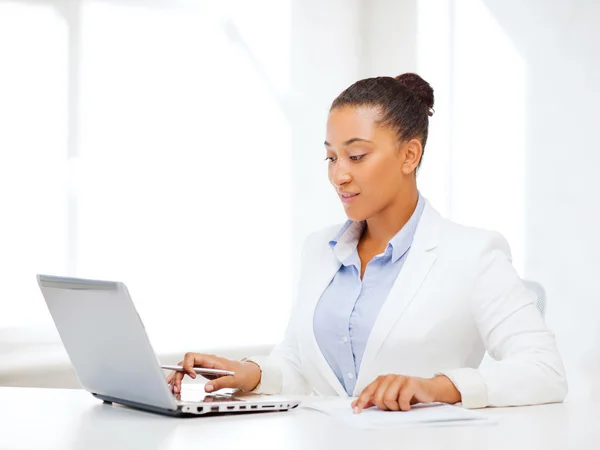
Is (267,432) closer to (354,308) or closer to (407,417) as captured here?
(407,417)

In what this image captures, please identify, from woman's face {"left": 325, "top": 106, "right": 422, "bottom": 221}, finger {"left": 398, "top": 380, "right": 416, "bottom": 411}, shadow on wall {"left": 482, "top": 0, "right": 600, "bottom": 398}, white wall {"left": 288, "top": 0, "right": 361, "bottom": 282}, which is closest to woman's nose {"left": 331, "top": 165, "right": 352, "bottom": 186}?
woman's face {"left": 325, "top": 106, "right": 422, "bottom": 221}

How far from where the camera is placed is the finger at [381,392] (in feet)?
4.89

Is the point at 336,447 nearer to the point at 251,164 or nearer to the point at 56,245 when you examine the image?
the point at 56,245

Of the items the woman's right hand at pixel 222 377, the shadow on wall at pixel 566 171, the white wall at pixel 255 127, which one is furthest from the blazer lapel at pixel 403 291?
the white wall at pixel 255 127

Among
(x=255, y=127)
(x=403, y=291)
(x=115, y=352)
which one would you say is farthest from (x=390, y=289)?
(x=255, y=127)

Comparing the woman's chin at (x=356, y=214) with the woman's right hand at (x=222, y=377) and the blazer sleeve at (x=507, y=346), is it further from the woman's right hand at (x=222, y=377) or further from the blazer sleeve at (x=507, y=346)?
the woman's right hand at (x=222, y=377)

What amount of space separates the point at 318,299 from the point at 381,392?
0.69 metres

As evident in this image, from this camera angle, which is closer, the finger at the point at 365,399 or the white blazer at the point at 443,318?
the finger at the point at 365,399

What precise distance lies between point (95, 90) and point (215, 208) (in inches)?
32.7

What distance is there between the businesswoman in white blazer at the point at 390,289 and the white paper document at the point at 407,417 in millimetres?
281

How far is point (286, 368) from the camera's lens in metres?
2.14

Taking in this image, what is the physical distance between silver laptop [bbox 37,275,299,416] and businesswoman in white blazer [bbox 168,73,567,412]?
186 mm

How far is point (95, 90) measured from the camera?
3.92 metres

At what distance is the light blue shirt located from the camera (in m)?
2.08
